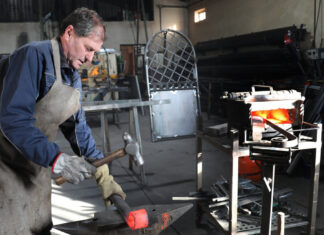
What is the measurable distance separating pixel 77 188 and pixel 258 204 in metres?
2.04

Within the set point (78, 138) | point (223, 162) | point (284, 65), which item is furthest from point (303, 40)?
point (78, 138)

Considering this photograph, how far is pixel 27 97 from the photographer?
118 cm

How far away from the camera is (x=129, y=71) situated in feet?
32.8

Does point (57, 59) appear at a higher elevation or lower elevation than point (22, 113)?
higher

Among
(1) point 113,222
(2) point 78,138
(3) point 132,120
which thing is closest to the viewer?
(1) point 113,222

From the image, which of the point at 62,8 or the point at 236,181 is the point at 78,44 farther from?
the point at 62,8

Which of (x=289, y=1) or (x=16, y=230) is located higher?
(x=289, y=1)

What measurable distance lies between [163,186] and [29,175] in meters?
2.05

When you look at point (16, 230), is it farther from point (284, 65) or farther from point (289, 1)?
point (289, 1)

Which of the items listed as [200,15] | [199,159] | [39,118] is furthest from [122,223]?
[200,15]

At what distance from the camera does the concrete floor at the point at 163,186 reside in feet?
8.28

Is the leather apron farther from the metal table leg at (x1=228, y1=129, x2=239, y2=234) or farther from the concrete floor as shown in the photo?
the concrete floor

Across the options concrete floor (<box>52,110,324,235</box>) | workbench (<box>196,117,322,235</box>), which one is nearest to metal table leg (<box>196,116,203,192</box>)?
workbench (<box>196,117,322,235</box>)

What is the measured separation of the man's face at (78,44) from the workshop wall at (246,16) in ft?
15.7
